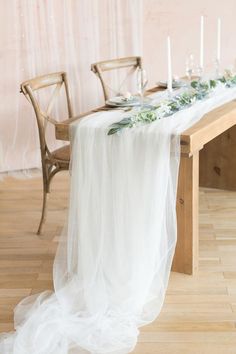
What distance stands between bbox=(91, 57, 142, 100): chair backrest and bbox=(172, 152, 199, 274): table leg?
1122 mm

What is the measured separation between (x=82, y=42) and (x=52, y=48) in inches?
8.7

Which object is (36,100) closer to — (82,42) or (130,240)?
(130,240)

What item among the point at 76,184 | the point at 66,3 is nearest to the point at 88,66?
the point at 66,3

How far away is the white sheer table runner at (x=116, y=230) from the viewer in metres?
2.14

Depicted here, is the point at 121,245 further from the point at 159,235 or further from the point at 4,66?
the point at 4,66

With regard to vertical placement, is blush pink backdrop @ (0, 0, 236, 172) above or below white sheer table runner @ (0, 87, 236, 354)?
above

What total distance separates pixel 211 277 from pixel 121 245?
1.56 ft

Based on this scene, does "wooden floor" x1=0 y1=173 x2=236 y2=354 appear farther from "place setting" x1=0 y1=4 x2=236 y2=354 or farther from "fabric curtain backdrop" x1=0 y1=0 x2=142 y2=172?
"fabric curtain backdrop" x1=0 y1=0 x2=142 y2=172

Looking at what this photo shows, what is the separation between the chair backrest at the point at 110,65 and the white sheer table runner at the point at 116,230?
1058 mm

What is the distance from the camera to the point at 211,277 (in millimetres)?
2432

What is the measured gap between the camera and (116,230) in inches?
88.2

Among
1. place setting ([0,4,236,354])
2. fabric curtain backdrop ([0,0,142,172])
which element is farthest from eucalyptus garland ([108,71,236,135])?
fabric curtain backdrop ([0,0,142,172])

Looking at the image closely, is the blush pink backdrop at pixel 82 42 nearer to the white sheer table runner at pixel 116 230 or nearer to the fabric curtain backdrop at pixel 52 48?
the fabric curtain backdrop at pixel 52 48

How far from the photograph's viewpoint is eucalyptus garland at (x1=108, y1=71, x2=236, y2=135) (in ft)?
7.30
